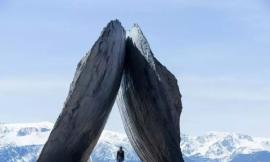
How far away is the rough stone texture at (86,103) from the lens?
4659 centimetres

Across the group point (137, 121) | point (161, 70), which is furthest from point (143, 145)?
point (161, 70)

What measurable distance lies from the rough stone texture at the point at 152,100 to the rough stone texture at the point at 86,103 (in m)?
1.86

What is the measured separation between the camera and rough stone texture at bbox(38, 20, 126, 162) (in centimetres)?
4659

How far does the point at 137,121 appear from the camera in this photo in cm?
5141

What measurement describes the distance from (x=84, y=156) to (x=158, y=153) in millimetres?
4552

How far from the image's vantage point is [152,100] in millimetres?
48688

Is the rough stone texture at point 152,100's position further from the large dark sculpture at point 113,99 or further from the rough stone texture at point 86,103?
the rough stone texture at point 86,103

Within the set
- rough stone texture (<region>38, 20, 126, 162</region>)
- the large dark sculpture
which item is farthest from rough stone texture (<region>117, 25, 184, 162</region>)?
rough stone texture (<region>38, 20, 126, 162</region>)

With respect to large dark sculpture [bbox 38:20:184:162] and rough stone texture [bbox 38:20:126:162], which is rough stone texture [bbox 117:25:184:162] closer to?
large dark sculpture [bbox 38:20:184:162]

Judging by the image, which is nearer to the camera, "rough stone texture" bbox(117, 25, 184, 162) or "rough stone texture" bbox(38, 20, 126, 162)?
"rough stone texture" bbox(38, 20, 126, 162)

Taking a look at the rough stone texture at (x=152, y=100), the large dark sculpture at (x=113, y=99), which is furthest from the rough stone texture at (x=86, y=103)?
the rough stone texture at (x=152, y=100)

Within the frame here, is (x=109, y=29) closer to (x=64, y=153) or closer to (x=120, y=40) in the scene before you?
(x=120, y=40)

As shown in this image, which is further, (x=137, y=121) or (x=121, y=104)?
(x=121, y=104)

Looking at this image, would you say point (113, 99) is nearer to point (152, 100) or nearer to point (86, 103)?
point (152, 100)
